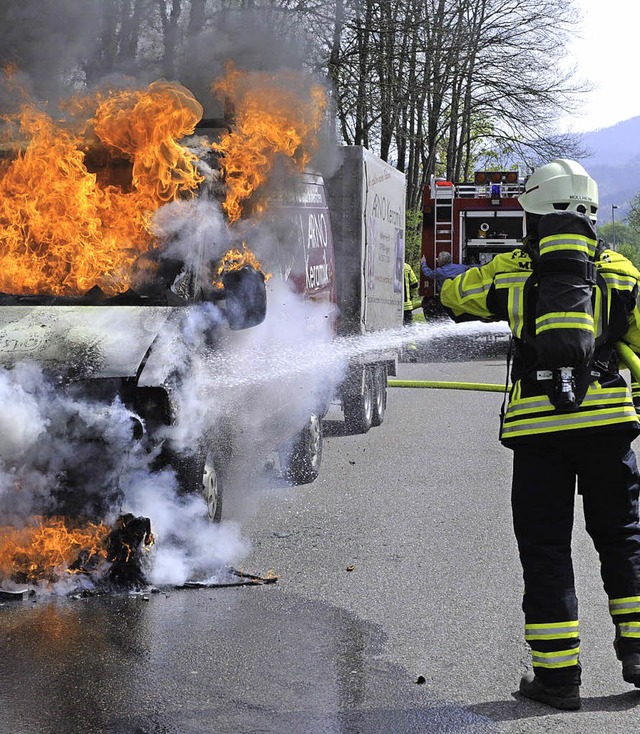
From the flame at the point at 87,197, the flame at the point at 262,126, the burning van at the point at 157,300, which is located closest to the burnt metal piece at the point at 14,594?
the burning van at the point at 157,300

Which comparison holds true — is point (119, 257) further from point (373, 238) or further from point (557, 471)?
point (373, 238)

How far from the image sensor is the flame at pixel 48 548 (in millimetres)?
4973

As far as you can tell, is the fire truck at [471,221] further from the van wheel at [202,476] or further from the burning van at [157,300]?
the van wheel at [202,476]

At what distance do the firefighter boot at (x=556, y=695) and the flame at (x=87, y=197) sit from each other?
120 inches

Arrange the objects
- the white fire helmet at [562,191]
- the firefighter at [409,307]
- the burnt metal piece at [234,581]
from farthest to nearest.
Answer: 1. the firefighter at [409,307]
2. the burnt metal piece at [234,581]
3. the white fire helmet at [562,191]

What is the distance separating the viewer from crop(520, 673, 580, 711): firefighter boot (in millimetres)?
3873

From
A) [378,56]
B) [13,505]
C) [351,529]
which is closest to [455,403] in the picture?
[351,529]

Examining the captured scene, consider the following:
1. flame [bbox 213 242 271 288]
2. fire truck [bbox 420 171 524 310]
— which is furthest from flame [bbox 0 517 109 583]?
fire truck [bbox 420 171 524 310]

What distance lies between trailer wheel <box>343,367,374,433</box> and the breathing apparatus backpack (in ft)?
21.6

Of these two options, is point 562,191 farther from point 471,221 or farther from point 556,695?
point 471,221

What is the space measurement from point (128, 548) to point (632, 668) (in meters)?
2.29

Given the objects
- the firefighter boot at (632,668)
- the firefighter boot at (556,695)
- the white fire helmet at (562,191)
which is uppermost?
the white fire helmet at (562,191)

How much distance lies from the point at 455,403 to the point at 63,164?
7.54 meters

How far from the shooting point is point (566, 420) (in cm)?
403
